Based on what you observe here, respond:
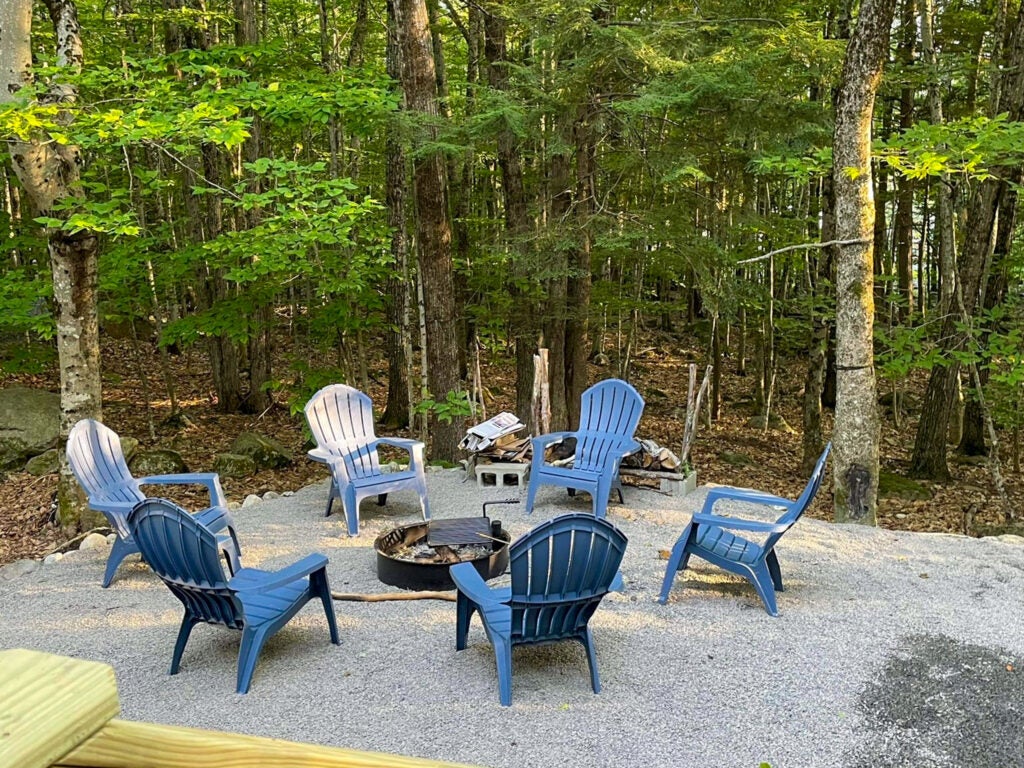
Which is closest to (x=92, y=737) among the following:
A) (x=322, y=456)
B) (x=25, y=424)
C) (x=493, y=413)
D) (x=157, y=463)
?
(x=322, y=456)

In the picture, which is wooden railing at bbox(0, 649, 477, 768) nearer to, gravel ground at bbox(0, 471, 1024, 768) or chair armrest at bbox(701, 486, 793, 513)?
gravel ground at bbox(0, 471, 1024, 768)

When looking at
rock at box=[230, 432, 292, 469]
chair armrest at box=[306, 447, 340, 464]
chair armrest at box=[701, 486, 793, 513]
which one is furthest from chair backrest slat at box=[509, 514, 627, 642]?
rock at box=[230, 432, 292, 469]

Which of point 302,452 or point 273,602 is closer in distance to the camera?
point 273,602

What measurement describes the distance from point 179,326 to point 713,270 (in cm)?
523

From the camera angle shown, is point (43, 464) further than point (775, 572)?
Yes

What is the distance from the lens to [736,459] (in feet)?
30.9

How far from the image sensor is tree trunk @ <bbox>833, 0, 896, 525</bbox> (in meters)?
5.53

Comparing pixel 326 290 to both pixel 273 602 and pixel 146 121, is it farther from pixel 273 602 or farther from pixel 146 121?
pixel 273 602

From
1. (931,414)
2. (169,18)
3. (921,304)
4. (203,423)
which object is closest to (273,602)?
(169,18)

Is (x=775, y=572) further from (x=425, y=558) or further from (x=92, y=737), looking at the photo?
(x=92, y=737)

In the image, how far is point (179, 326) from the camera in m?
7.34

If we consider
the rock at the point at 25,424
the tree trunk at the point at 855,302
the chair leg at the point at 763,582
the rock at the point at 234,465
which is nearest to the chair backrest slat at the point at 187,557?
the chair leg at the point at 763,582

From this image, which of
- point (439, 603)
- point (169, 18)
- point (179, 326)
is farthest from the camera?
point (179, 326)

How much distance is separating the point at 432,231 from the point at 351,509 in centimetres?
305
